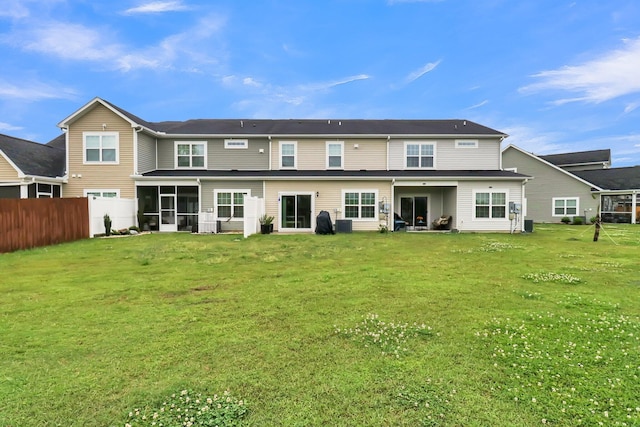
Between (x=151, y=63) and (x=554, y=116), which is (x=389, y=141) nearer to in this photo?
(x=554, y=116)

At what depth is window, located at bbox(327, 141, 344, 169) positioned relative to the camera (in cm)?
2120

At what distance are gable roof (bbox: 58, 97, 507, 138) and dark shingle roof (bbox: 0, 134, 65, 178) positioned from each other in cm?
268

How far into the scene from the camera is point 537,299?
5777 millimetres

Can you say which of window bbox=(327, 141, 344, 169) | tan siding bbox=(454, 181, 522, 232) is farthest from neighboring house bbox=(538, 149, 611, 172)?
window bbox=(327, 141, 344, 169)

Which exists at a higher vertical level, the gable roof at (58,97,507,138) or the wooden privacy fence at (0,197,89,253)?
the gable roof at (58,97,507,138)

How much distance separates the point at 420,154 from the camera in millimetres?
21281

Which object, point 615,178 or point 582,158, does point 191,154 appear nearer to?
point 615,178

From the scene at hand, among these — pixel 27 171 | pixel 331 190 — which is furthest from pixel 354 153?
pixel 27 171

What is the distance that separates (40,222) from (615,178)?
40.8 metres

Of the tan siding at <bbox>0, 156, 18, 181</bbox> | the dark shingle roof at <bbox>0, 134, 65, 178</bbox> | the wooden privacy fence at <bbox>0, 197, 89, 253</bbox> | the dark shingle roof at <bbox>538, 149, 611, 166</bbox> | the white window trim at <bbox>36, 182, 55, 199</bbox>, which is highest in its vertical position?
the dark shingle roof at <bbox>538, 149, 611, 166</bbox>

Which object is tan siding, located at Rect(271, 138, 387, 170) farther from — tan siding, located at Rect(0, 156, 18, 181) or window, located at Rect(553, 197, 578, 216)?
window, located at Rect(553, 197, 578, 216)

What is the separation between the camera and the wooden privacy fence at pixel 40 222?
37.8 feet

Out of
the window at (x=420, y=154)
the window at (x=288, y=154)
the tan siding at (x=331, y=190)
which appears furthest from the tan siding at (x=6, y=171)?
the window at (x=420, y=154)

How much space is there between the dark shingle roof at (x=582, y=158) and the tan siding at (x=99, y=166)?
3984 cm
